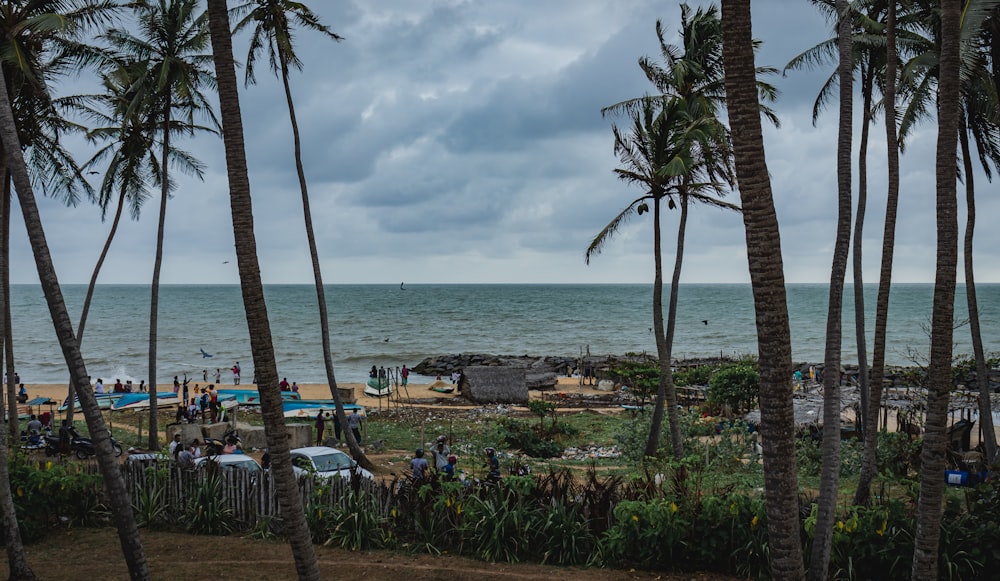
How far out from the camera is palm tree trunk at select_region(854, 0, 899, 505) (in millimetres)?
11047

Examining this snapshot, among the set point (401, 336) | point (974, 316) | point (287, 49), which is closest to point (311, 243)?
point (287, 49)

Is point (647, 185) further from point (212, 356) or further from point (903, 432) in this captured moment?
point (212, 356)

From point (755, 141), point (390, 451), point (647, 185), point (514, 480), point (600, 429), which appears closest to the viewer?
point (755, 141)

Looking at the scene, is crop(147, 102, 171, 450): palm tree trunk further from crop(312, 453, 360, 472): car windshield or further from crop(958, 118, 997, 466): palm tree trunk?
crop(958, 118, 997, 466): palm tree trunk

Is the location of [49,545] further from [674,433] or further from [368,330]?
[368,330]

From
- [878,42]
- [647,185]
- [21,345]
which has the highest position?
[878,42]

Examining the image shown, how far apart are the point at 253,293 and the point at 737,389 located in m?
22.6

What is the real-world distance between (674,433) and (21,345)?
232 feet

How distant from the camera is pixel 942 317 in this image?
24.8ft

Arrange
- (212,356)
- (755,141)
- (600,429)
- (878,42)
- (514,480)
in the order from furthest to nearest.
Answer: (212,356)
(600,429)
(878,42)
(514,480)
(755,141)

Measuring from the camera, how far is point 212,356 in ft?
197

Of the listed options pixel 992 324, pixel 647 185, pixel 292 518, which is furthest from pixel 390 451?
A: pixel 992 324

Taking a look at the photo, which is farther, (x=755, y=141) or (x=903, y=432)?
(x=903, y=432)

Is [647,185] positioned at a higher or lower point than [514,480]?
Result: higher
